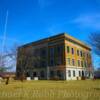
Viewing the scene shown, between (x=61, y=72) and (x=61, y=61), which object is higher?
(x=61, y=61)

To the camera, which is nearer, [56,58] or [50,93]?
[50,93]

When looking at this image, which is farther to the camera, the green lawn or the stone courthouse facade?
the stone courthouse facade

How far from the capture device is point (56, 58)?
166 ft

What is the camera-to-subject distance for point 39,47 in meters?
57.3

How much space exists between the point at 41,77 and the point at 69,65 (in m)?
11.2

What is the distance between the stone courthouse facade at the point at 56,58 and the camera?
49.0m

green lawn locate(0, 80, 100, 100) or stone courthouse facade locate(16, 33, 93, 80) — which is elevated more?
stone courthouse facade locate(16, 33, 93, 80)

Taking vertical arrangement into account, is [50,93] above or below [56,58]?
below

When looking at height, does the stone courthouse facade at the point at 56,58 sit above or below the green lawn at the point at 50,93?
above

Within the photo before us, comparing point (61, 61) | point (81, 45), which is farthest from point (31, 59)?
point (81, 45)

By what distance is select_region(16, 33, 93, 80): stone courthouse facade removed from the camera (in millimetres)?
49000

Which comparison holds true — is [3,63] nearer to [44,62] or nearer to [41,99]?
[41,99]

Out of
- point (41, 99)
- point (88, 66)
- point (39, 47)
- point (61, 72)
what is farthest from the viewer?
point (88, 66)

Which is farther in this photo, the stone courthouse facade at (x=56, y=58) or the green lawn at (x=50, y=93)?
the stone courthouse facade at (x=56, y=58)
